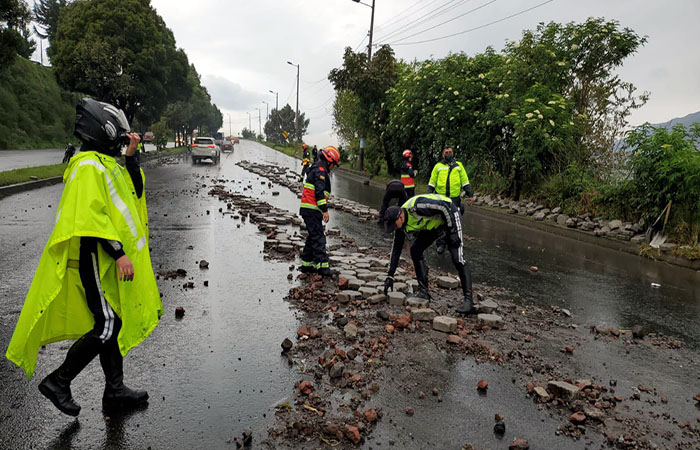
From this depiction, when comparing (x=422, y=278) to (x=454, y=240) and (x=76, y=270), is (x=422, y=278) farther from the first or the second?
(x=76, y=270)

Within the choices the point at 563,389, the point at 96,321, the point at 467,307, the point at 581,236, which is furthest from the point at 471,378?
the point at 581,236

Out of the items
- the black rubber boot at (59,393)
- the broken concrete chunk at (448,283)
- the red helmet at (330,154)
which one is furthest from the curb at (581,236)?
the black rubber boot at (59,393)

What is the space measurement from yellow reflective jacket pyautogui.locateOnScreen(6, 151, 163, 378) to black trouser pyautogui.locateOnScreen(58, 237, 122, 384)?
1.5 inches

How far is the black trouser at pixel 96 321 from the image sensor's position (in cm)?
298

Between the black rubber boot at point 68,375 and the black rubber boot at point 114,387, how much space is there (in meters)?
0.16

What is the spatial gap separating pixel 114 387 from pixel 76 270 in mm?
931

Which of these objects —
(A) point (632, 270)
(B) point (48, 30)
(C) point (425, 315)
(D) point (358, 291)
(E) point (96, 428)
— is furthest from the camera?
(B) point (48, 30)

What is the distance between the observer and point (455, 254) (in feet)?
19.0

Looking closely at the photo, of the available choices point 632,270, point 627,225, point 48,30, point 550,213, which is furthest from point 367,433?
point 48,30

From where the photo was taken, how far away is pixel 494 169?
18.8 metres

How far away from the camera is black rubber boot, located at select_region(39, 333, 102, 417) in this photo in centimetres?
311

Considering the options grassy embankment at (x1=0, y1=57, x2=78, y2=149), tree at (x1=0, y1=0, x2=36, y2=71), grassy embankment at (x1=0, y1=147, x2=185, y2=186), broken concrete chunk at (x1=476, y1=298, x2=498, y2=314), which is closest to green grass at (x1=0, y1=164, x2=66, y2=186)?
grassy embankment at (x1=0, y1=147, x2=185, y2=186)

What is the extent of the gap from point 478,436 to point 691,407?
2023 mm

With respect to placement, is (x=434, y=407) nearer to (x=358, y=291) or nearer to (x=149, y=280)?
(x=149, y=280)
